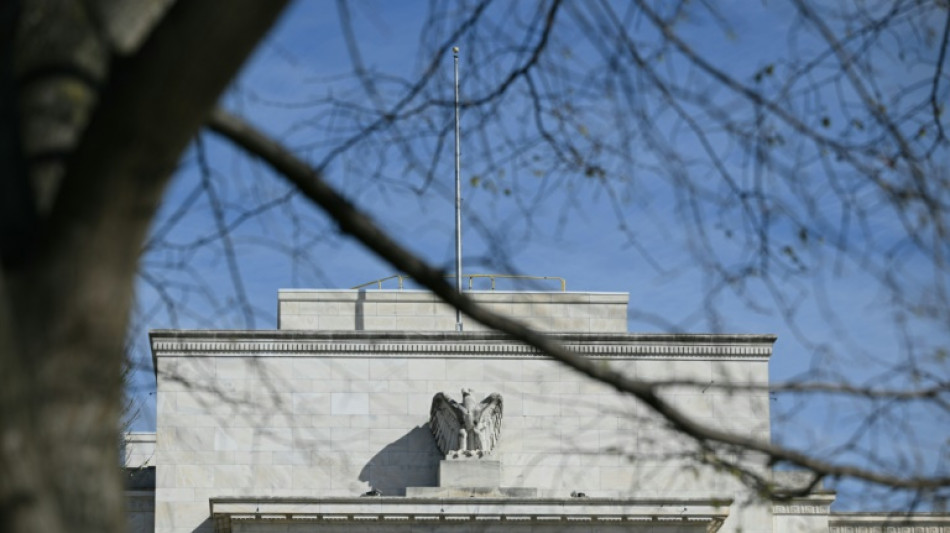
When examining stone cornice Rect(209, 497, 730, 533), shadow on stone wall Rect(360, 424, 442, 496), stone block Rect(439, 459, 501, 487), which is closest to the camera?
stone cornice Rect(209, 497, 730, 533)

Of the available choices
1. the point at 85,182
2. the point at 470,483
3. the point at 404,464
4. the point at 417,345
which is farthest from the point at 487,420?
the point at 85,182

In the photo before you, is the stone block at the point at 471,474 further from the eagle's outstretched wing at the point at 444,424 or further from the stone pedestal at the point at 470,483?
the eagle's outstretched wing at the point at 444,424

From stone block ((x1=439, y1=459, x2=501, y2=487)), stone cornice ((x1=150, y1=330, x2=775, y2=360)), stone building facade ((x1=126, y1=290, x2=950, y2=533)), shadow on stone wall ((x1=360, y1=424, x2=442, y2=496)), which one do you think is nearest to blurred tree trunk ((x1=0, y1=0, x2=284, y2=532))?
stone building facade ((x1=126, y1=290, x2=950, y2=533))

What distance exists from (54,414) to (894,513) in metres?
5.97

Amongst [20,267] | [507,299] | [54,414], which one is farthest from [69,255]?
[507,299]

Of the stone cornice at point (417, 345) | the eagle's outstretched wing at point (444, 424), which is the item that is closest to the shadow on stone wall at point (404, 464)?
the eagle's outstretched wing at point (444, 424)

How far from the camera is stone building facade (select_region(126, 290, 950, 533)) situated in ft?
117

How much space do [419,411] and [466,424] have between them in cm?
169

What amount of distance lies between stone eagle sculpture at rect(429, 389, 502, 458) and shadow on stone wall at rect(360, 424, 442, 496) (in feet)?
1.80

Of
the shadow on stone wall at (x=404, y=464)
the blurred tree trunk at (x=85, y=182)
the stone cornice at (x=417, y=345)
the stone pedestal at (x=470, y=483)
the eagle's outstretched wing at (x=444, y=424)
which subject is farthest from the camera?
the stone cornice at (x=417, y=345)

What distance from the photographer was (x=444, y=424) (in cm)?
3578

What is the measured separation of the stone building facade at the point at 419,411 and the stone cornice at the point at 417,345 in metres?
0.04

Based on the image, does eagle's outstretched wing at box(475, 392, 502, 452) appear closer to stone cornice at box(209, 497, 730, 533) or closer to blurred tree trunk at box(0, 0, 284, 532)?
stone cornice at box(209, 497, 730, 533)

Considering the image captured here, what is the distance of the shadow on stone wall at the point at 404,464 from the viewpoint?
3625 cm
